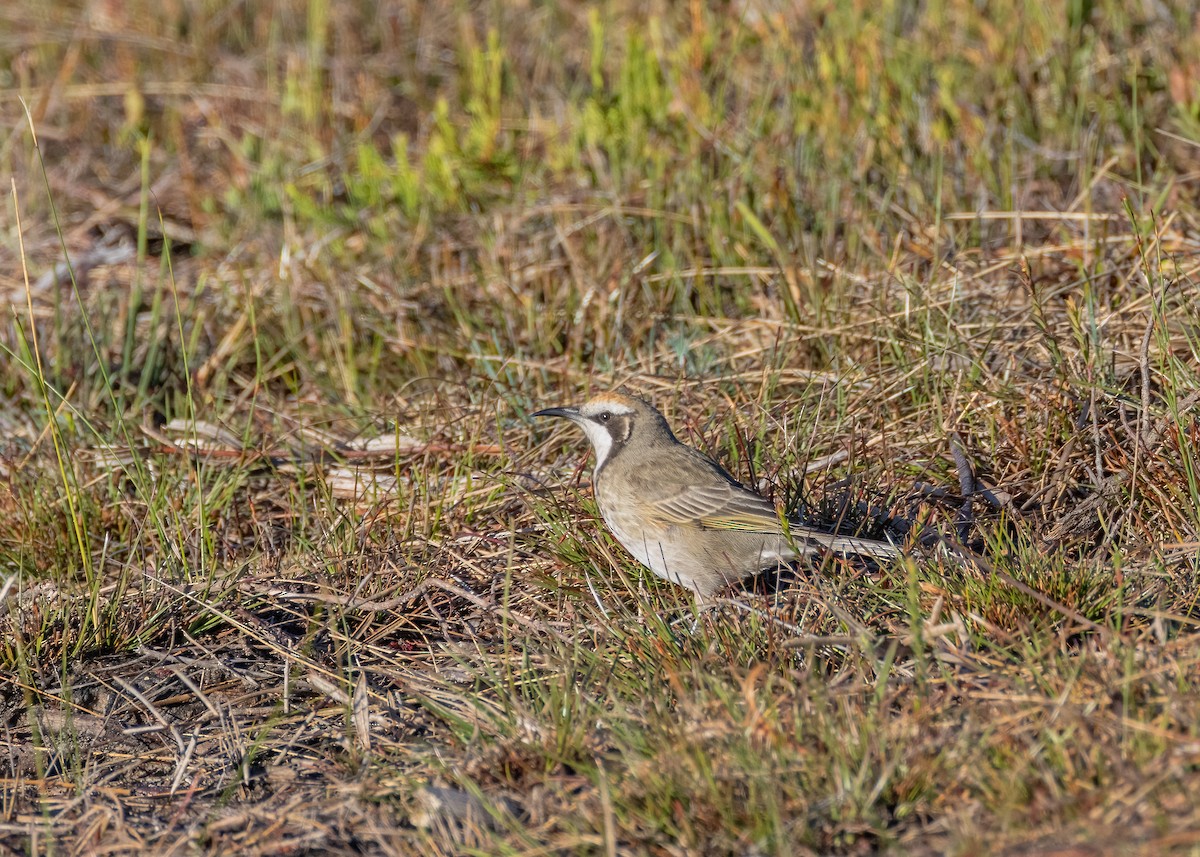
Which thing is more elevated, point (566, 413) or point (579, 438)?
point (566, 413)

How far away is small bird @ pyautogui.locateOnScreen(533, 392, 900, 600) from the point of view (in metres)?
4.58

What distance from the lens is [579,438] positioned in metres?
5.80

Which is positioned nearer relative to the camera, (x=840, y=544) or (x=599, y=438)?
(x=840, y=544)

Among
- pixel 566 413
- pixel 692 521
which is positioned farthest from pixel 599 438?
pixel 692 521

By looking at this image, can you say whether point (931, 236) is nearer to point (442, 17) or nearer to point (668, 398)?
point (668, 398)

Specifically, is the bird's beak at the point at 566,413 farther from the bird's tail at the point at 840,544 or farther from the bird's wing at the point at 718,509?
the bird's tail at the point at 840,544

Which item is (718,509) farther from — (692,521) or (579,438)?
(579,438)

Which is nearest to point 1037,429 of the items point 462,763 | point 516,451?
point 516,451

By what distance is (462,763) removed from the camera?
3684mm

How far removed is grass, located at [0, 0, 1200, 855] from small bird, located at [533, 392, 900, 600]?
16 centimetres

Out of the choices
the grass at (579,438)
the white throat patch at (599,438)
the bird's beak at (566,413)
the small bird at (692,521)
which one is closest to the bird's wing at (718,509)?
the small bird at (692,521)

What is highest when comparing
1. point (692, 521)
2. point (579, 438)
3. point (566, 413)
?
point (566, 413)

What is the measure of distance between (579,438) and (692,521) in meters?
1.24

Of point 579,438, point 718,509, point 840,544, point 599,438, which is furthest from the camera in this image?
point 579,438
